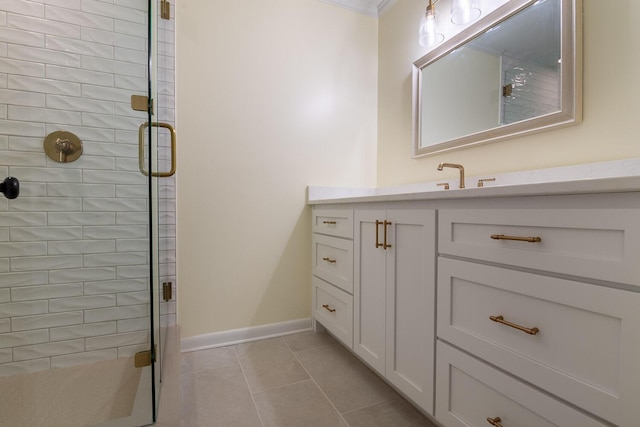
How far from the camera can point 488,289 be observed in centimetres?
84

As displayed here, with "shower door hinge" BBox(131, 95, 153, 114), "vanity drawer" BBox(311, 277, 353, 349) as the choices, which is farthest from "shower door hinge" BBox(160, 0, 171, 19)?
"vanity drawer" BBox(311, 277, 353, 349)

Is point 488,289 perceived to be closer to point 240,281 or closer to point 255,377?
point 255,377

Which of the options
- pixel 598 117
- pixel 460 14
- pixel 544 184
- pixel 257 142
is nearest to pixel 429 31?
pixel 460 14

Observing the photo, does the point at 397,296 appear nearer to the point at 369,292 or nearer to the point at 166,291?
the point at 369,292

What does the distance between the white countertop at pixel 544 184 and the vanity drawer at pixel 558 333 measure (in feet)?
0.67

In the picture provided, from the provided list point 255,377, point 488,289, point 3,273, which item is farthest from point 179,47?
point 488,289

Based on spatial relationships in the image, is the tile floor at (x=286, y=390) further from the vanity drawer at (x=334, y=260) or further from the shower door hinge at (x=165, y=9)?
the shower door hinge at (x=165, y=9)

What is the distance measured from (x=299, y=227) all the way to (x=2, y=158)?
1.46m

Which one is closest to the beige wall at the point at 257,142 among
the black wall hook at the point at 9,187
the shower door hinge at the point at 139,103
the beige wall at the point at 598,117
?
the shower door hinge at the point at 139,103

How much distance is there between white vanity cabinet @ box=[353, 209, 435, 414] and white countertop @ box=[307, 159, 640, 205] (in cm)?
9

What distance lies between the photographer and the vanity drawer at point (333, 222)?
1532mm

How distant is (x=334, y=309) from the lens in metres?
1.67

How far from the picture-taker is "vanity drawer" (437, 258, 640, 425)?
58 cm

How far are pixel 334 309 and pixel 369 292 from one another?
15.3 inches
